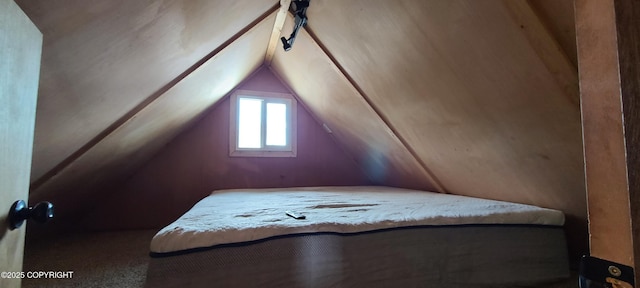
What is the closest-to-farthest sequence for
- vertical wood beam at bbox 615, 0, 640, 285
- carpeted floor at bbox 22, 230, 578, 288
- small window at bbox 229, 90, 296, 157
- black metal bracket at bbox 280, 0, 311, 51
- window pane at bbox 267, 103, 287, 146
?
vertical wood beam at bbox 615, 0, 640, 285 < carpeted floor at bbox 22, 230, 578, 288 < black metal bracket at bbox 280, 0, 311, 51 < small window at bbox 229, 90, 296, 157 < window pane at bbox 267, 103, 287, 146

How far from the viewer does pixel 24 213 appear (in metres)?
0.57

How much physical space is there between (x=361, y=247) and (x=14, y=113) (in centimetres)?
117

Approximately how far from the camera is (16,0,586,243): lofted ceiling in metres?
0.99

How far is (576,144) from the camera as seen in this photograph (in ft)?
4.04

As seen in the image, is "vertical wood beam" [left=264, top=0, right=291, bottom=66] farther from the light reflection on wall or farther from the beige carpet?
the beige carpet

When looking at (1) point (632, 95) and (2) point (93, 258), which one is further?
(2) point (93, 258)

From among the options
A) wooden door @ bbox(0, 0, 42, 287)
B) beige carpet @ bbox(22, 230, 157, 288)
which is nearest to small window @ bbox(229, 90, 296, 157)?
beige carpet @ bbox(22, 230, 157, 288)

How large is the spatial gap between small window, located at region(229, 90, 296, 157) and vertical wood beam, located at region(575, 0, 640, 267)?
3.01 m

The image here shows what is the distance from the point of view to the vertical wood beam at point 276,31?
1.82m

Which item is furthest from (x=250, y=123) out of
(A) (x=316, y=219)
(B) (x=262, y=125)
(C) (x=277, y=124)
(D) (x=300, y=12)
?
(A) (x=316, y=219)

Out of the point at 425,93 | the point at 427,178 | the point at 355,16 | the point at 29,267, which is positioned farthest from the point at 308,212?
the point at 29,267

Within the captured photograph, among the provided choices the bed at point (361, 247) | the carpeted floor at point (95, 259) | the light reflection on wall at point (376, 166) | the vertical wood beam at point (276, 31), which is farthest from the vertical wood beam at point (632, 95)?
the light reflection on wall at point (376, 166)

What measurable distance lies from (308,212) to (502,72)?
3.77 feet

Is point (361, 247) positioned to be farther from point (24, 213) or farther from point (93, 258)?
point (93, 258)
